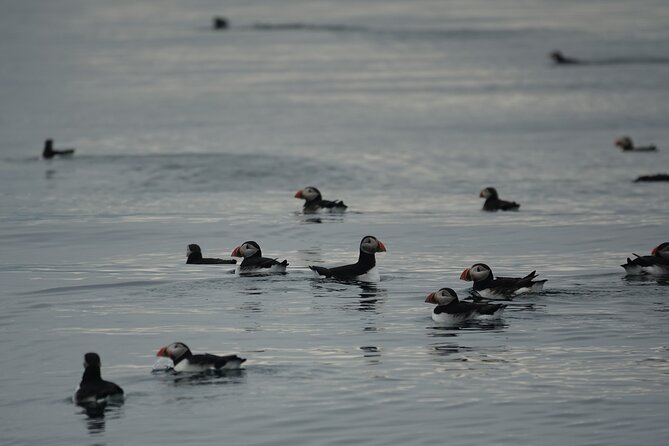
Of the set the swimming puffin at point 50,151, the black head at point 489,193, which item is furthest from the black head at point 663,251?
the swimming puffin at point 50,151

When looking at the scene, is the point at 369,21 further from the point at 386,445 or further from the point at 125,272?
the point at 386,445

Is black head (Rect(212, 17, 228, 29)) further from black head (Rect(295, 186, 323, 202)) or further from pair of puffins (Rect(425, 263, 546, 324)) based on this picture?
pair of puffins (Rect(425, 263, 546, 324))

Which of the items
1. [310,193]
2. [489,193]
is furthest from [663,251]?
[310,193]

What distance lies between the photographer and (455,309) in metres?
18.8

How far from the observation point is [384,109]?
59594 mm

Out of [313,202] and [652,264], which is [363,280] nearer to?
[652,264]

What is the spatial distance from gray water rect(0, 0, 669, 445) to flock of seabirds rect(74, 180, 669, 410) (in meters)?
0.21

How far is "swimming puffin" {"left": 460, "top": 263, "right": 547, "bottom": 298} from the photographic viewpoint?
20109mm

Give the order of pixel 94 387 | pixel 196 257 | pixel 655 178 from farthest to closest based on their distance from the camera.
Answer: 1. pixel 655 178
2. pixel 196 257
3. pixel 94 387

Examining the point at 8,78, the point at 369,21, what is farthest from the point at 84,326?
the point at 369,21

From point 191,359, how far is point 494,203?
16.3 meters

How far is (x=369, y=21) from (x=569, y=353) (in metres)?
98.9

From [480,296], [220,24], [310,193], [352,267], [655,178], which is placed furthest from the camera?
[220,24]

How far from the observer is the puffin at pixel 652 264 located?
2144 centimetres
